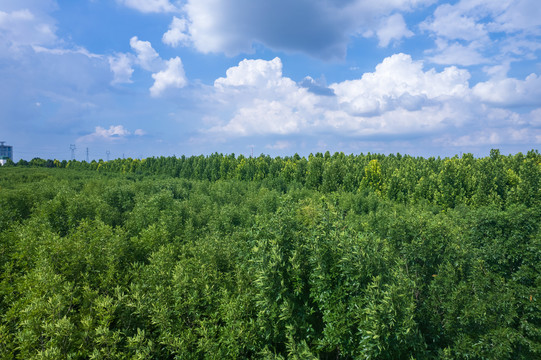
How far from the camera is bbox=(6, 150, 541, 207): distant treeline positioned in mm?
51656

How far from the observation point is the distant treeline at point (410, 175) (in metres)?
51.7

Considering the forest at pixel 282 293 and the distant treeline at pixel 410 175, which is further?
the distant treeline at pixel 410 175

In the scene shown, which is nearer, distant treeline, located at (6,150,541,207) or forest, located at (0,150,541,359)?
forest, located at (0,150,541,359)

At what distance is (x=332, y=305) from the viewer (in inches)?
382

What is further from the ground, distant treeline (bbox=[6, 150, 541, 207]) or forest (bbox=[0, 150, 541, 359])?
distant treeline (bbox=[6, 150, 541, 207])

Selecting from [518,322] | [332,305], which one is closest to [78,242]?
[332,305]

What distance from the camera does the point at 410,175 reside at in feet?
203

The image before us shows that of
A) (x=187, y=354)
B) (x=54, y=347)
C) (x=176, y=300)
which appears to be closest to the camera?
(x=54, y=347)

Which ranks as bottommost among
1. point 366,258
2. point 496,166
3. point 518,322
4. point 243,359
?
point 518,322

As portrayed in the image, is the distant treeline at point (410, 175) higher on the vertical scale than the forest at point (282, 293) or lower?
higher

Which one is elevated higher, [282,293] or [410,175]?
[410,175]

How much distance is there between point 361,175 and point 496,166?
91.8 feet

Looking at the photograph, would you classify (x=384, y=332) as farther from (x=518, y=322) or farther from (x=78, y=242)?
(x=78, y=242)

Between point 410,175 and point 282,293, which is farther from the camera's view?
point 410,175
